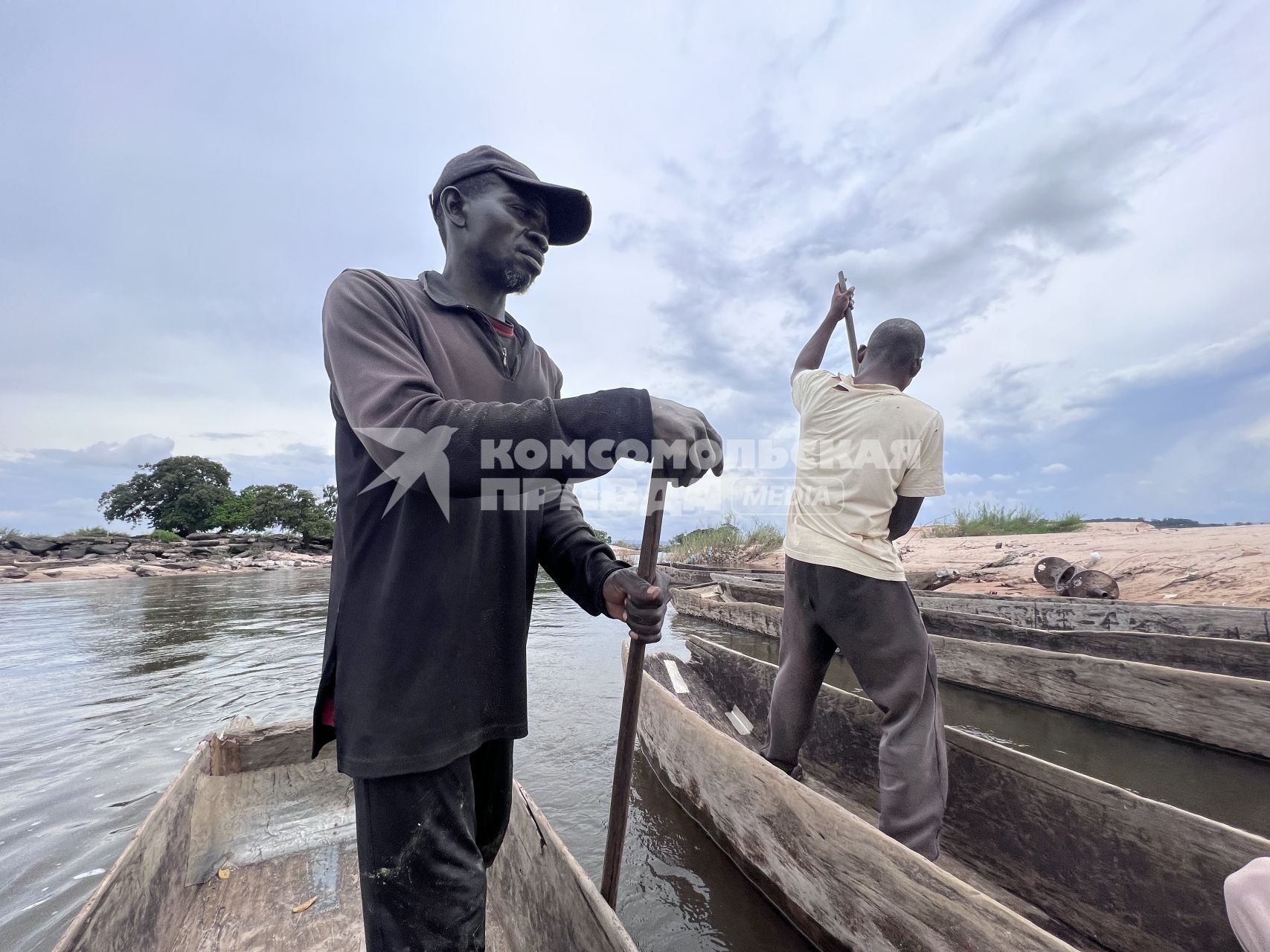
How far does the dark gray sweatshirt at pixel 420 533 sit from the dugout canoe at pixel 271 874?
2.18 feet

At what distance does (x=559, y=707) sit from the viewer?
478 cm

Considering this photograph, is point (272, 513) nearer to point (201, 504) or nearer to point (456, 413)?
point (201, 504)

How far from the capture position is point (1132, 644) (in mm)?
4430

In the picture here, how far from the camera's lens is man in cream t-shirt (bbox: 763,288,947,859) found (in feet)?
6.60

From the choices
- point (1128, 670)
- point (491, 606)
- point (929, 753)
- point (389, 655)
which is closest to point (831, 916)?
point (929, 753)

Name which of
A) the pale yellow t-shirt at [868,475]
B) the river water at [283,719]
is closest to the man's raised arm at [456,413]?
the pale yellow t-shirt at [868,475]

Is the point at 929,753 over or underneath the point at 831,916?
over

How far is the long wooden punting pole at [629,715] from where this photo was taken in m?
1.30

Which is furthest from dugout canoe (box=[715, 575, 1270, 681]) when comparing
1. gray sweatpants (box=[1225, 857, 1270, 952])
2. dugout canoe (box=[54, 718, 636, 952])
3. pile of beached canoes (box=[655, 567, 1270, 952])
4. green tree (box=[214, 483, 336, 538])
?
green tree (box=[214, 483, 336, 538])

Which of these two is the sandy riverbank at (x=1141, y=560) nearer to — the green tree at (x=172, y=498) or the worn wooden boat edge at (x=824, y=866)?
the worn wooden boat edge at (x=824, y=866)

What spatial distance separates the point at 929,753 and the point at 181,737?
442 cm

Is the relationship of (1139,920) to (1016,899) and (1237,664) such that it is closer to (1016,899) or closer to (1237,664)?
(1016,899)

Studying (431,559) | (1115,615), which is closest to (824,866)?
(431,559)

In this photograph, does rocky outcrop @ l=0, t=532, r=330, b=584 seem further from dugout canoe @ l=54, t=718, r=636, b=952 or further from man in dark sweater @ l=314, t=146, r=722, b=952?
man in dark sweater @ l=314, t=146, r=722, b=952
